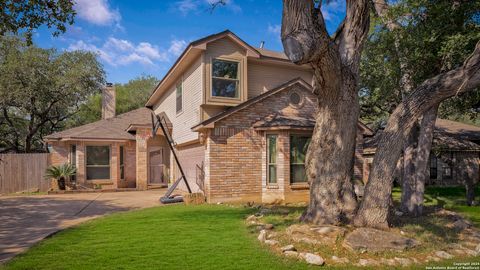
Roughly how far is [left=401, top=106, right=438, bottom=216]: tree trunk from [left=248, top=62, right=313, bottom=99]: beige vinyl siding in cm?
732

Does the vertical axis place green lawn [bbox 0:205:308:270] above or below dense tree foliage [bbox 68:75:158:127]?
below

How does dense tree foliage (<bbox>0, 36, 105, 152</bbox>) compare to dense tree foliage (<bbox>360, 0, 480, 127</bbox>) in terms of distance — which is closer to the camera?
dense tree foliage (<bbox>360, 0, 480, 127</bbox>)

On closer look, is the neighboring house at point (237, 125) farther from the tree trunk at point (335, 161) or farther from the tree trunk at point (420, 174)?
the tree trunk at point (335, 161)

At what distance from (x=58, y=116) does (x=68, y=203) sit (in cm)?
1787

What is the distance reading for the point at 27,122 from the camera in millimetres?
27984

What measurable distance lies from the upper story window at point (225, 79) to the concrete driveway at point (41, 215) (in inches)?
208

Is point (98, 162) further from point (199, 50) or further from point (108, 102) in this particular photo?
point (199, 50)

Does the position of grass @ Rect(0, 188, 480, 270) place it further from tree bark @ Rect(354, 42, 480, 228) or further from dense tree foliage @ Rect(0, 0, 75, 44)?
dense tree foliage @ Rect(0, 0, 75, 44)

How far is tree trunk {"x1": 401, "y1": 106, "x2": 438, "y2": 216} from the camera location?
30.6 ft

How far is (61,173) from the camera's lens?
16953 millimetres

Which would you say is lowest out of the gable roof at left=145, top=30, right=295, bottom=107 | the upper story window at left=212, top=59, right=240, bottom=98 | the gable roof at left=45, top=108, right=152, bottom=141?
the gable roof at left=45, top=108, right=152, bottom=141

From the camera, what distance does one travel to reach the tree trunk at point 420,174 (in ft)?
30.6

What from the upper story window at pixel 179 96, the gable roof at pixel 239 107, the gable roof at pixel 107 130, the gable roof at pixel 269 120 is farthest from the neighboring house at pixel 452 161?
the gable roof at pixel 107 130

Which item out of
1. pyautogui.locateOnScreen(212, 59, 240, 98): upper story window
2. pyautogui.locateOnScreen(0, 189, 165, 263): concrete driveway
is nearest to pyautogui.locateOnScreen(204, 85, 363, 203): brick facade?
pyautogui.locateOnScreen(212, 59, 240, 98): upper story window
